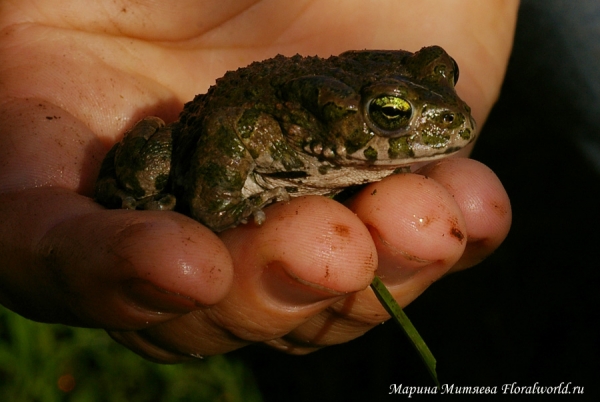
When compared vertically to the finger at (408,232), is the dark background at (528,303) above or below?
below

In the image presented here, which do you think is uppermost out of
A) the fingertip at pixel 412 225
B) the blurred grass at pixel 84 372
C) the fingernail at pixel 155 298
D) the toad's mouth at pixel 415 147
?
the toad's mouth at pixel 415 147

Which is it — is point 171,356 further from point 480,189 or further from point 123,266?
A: point 480,189

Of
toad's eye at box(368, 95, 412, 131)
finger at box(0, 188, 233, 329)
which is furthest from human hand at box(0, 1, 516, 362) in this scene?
toad's eye at box(368, 95, 412, 131)

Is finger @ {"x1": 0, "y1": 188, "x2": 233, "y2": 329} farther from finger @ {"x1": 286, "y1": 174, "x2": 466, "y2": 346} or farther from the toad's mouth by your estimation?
the toad's mouth

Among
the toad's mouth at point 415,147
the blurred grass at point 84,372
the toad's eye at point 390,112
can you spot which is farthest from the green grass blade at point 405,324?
the blurred grass at point 84,372

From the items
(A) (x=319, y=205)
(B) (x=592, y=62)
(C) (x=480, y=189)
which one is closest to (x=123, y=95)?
(A) (x=319, y=205)

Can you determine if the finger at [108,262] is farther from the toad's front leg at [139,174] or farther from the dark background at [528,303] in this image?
the dark background at [528,303]
